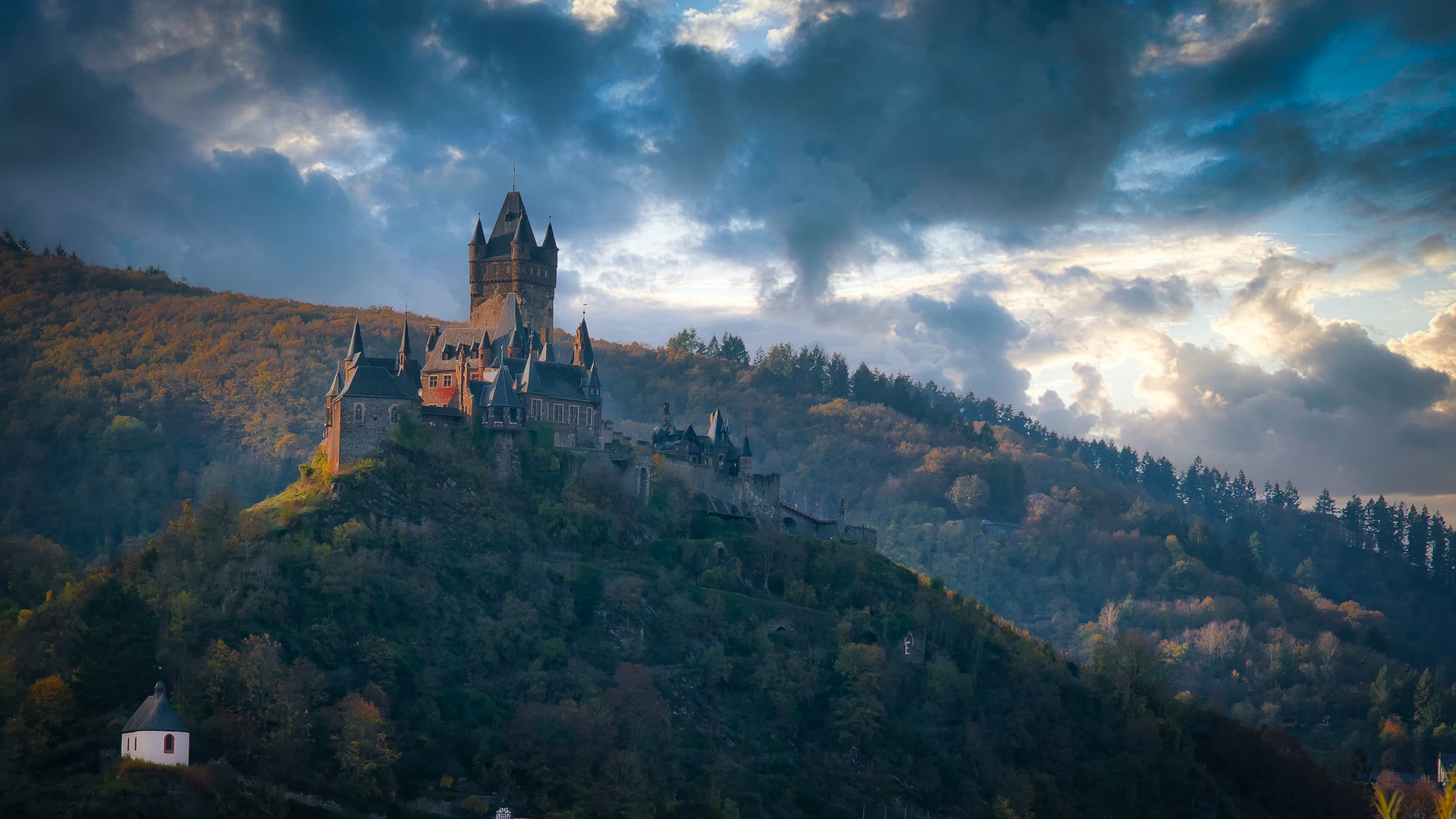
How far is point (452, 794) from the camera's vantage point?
68.0 meters

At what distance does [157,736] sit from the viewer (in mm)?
60750

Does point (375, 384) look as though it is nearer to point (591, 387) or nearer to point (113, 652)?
point (591, 387)

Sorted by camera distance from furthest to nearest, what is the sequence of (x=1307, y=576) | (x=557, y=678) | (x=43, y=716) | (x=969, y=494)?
1. (x=1307, y=576)
2. (x=969, y=494)
3. (x=557, y=678)
4. (x=43, y=716)

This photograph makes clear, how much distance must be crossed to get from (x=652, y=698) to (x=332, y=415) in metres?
23.9

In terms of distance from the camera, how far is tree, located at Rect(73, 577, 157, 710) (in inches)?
2525

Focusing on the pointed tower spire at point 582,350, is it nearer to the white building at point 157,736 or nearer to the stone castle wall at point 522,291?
the stone castle wall at point 522,291

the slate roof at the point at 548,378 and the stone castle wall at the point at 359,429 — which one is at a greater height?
the slate roof at the point at 548,378

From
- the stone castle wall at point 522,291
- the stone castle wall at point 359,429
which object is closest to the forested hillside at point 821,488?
the stone castle wall at point 359,429

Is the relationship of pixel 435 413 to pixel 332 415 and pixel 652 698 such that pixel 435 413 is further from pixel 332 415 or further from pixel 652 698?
pixel 652 698

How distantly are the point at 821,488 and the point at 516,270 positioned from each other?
279 feet

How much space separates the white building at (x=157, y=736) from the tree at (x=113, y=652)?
3204 mm

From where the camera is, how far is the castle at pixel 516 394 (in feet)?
269

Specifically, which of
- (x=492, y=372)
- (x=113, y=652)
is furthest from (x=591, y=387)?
(x=113, y=652)

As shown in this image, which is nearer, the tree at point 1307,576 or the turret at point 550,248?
the turret at point 550,248
